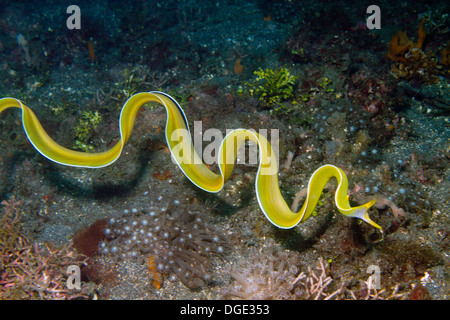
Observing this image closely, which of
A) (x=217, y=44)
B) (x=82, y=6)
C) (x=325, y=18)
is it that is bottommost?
(x=217, y=44)

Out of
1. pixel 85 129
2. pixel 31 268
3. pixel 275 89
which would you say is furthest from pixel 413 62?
pixel 31 268

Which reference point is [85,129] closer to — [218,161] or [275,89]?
[218,161]

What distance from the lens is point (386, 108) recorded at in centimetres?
491

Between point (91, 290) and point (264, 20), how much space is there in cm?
996

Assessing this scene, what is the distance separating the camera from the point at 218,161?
129 inches

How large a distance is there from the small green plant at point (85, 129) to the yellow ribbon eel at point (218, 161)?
4.67 feet

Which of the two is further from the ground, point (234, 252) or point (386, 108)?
point (386, 108)

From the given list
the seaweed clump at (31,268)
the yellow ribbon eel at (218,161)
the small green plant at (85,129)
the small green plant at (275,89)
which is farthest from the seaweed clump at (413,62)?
the seaweed clump at (31,268)

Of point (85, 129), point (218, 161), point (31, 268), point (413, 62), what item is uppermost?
point (413, 62)

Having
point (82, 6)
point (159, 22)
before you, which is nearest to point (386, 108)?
point (159, 22)

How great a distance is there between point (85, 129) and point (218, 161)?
3.89 m

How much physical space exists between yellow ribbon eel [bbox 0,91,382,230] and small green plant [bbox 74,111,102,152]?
4.67 ft

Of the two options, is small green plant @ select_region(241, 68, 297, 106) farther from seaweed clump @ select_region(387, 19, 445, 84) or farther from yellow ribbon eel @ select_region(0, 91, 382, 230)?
seaweed clump @ select_region(387, 19, 445, 84)

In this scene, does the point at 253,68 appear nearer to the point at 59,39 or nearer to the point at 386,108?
the point at 386,108
